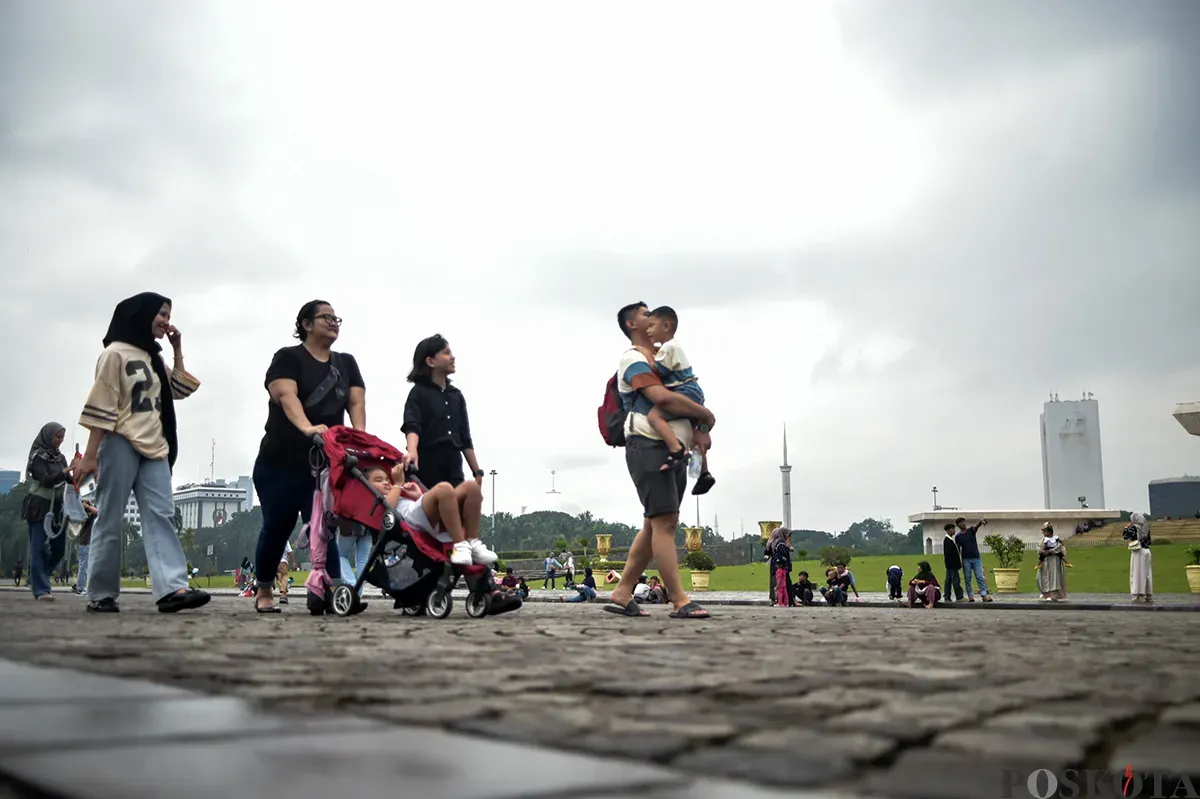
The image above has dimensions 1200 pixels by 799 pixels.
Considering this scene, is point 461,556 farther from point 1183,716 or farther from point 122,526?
point 1183,716

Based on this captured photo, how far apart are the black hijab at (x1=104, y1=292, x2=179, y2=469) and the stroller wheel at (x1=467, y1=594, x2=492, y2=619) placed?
2.56m

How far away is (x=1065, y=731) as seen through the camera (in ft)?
6.96

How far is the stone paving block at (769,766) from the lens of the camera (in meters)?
1.66

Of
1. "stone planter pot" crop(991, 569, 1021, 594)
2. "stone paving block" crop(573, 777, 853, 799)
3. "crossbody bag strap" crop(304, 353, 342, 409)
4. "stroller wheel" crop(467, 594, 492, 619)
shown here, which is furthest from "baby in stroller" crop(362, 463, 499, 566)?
"stone planter pot" crop(991, 569, 1021, 594)

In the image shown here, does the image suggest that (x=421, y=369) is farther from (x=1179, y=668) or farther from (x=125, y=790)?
(x=125, y=790)

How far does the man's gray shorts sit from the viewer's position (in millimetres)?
7293

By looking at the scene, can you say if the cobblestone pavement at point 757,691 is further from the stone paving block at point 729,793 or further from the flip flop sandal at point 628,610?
the flip flop sandal at point 628,610

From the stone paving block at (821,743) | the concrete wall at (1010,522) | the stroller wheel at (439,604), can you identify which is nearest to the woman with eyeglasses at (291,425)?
the stroller wheel at (439,604)

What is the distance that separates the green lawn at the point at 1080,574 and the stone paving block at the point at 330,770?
1143 inches

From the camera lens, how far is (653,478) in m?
7.30

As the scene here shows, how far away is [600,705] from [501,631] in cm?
279

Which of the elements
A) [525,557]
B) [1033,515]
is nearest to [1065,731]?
[1033,515]

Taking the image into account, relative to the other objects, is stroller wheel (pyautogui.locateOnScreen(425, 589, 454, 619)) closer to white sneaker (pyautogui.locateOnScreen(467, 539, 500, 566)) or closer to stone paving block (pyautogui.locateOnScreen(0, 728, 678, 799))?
white sneaker (pyautogui.locateOnScreen(467, 539, 500, 566))

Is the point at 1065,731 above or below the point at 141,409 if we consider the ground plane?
below
